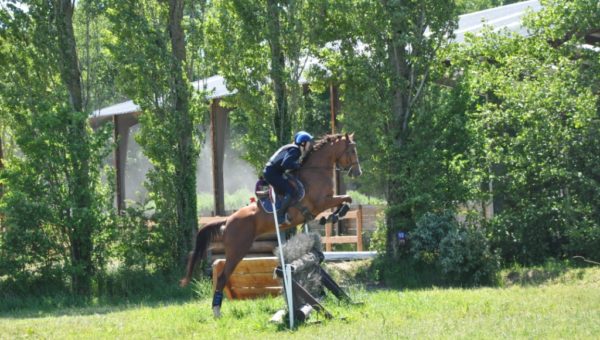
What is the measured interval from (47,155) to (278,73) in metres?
5.85

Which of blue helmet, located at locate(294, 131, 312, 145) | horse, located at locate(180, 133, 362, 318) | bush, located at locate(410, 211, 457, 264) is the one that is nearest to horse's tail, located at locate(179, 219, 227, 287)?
horse, located at locate(180, 133, 362, 318)

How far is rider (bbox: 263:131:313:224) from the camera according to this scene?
45.4 ft

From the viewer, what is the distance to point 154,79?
22.6 m

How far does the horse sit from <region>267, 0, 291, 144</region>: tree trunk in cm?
754

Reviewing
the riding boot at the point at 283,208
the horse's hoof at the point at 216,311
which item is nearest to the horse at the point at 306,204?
the riding boot at the point at 283,208

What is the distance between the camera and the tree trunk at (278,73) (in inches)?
Answer: 877

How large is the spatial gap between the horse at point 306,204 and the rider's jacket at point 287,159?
0.83 meters

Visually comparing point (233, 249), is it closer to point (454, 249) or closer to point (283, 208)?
point (283, 208)

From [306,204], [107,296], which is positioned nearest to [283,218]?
[306,204]

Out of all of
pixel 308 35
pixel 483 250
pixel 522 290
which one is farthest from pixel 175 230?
pixel 522 290

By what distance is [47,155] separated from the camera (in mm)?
20969

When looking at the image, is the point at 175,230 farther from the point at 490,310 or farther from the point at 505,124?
the point at 490,310

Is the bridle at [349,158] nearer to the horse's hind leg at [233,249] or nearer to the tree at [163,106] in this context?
the horse's hind leg at [233,249]

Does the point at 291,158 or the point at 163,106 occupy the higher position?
the point at 163,106
